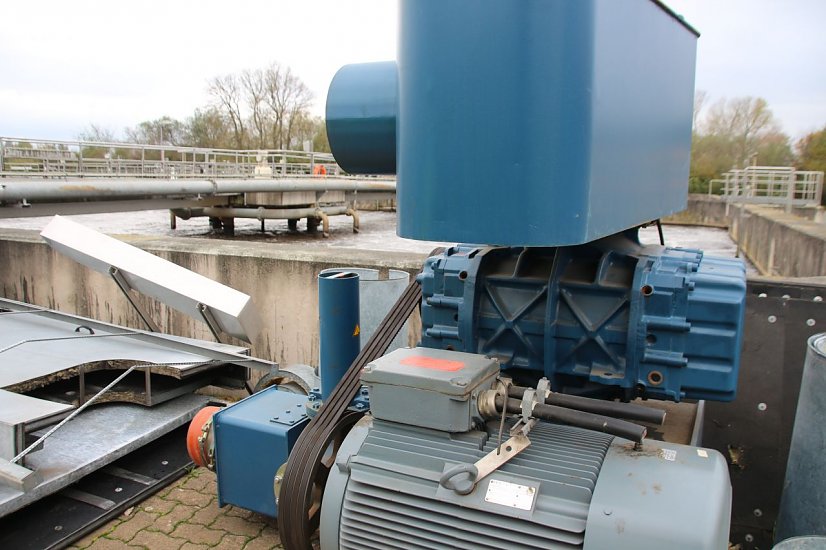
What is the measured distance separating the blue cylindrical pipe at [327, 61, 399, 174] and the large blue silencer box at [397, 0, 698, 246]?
1.12 ft

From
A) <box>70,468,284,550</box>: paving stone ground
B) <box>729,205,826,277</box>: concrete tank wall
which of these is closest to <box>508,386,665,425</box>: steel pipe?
<box>70,468,284,550</box>: paving stone ground

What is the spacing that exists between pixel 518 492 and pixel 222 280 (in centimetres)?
333

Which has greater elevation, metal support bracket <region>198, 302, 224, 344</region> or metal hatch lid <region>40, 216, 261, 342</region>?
metal hatch lid <region>40, 216, 261, 342</region>

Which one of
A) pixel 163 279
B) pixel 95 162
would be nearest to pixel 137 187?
pixel 95 162

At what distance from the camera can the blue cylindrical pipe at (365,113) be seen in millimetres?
1965

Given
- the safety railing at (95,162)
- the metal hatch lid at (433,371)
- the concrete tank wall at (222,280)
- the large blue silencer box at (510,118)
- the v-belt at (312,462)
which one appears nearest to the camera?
the large blue silencer box at (510,118)

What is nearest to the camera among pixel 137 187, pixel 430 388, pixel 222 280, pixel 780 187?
pixel 430 388

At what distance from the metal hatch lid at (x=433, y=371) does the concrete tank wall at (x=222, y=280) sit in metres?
1.84

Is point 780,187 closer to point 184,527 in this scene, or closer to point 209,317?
point 209,317

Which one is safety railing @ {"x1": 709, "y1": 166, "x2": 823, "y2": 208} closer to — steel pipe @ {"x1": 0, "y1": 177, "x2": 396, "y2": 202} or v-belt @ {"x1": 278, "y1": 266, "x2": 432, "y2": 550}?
steel pipe @ {"x1": 0, "y1": 177, "x2": 396, "y2": 202}

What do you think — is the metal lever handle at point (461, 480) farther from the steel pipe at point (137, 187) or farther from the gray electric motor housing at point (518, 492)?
the steel pipe at point (137, 187)

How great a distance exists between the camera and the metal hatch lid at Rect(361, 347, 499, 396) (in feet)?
5.41

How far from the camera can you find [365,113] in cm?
198

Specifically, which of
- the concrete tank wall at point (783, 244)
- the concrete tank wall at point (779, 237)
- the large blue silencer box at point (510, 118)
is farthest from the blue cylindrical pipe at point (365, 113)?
the concrete tank wall at point (783, 244)
